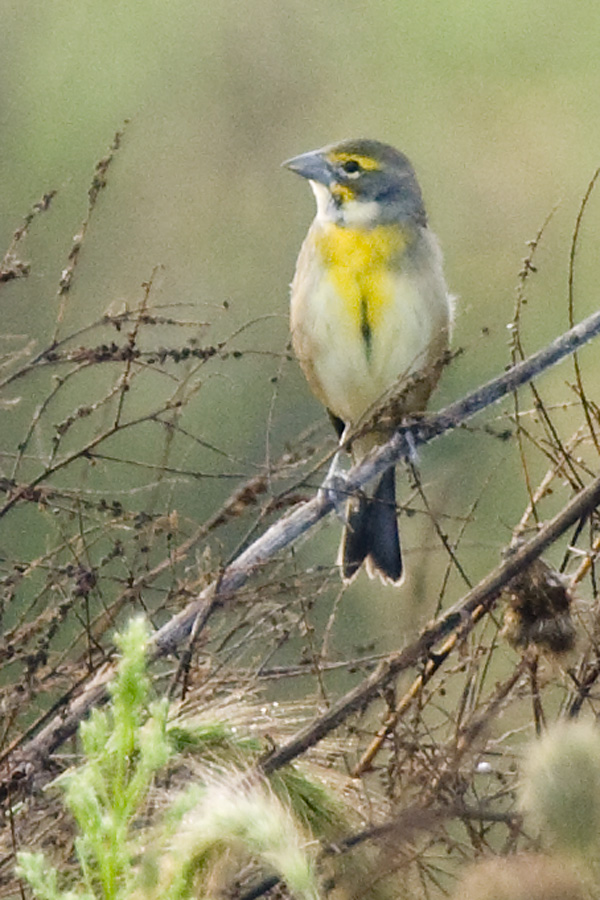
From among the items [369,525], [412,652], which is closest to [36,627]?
[412,652]

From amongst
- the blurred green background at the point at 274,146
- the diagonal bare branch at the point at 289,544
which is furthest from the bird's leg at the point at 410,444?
the blurred green background at the point at 274,146

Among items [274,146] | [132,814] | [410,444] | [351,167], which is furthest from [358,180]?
[274,146]

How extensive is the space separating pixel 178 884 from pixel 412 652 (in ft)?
0.82

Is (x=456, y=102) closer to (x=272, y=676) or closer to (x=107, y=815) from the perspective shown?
(x=272, y=676)

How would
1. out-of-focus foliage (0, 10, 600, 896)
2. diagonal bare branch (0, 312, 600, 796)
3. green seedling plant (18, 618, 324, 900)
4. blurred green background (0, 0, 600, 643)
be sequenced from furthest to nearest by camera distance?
blurred green background (0, 0, 600, 643)
out-of-focus foliage (0, 10, 600, 896)
diagonal bare branch (0, 312, 600, 796)
green seedling plant (18, 618, 324, 900)

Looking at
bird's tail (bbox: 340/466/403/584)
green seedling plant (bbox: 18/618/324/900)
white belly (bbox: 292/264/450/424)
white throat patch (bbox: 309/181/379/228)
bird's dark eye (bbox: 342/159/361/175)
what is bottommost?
green seedling plant (bbox: 18/618/324/900)

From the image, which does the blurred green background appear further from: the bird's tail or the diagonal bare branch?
the diagonal bare branch

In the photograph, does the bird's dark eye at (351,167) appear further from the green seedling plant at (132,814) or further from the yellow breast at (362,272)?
the green seedling plant at (132,814)

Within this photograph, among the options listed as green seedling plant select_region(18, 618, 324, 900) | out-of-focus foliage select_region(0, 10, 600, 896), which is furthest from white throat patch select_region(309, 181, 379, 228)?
green seedling plant select_region(18, 618, 324, 900)

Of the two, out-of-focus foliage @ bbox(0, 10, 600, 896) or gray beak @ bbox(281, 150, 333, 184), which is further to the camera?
out-of-focus foliage @ bbox(0, 10, 600, 896)

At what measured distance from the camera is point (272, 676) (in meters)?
0.90

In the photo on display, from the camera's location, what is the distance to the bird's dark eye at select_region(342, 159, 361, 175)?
167cm

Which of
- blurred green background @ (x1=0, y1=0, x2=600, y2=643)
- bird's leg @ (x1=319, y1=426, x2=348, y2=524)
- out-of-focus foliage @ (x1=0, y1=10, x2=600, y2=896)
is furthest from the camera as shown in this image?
blurred green background @ (x1=0, y1=0, x2=600, y2=643)

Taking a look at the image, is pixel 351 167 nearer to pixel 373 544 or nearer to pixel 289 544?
pixel 373 544
